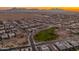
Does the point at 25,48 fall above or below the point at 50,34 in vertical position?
below

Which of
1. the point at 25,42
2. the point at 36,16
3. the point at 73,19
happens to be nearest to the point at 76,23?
the point at 73,19

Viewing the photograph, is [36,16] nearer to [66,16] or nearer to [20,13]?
[20,13]
